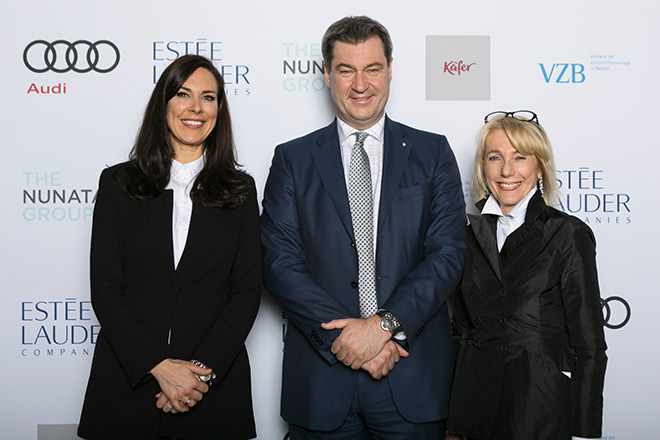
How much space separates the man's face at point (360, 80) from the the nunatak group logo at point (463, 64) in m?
0.70

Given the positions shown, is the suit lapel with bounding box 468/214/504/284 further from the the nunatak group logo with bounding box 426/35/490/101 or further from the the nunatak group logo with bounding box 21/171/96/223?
the the nunatak group logo with bounding box 21/171/96/223

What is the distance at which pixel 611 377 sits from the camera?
2.88 metres

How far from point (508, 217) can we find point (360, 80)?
0.69 meters

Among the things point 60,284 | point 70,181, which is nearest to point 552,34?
point 70,181

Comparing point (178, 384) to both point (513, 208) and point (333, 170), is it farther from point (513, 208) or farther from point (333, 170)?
point (513, 208)

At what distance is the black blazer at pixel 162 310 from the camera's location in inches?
75.4

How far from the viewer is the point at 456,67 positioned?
2.86 metres

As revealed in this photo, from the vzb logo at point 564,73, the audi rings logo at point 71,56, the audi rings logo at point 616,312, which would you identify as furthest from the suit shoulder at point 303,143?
the audi rings logo at point 616,312

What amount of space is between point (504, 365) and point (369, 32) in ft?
3.94

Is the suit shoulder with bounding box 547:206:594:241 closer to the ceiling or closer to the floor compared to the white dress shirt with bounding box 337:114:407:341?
closer to the floor

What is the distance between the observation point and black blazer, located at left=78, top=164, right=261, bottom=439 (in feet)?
6.29

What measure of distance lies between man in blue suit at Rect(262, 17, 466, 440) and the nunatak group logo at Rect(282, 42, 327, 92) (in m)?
0.58

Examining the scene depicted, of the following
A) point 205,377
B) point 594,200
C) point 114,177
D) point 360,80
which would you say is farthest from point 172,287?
point 594,200

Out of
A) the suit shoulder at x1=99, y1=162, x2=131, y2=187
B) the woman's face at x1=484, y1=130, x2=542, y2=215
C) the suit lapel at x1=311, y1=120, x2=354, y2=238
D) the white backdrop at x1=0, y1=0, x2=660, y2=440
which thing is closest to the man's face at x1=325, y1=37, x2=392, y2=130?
the suit lapel at x1=311, y1=120, x2=354, y2=238
